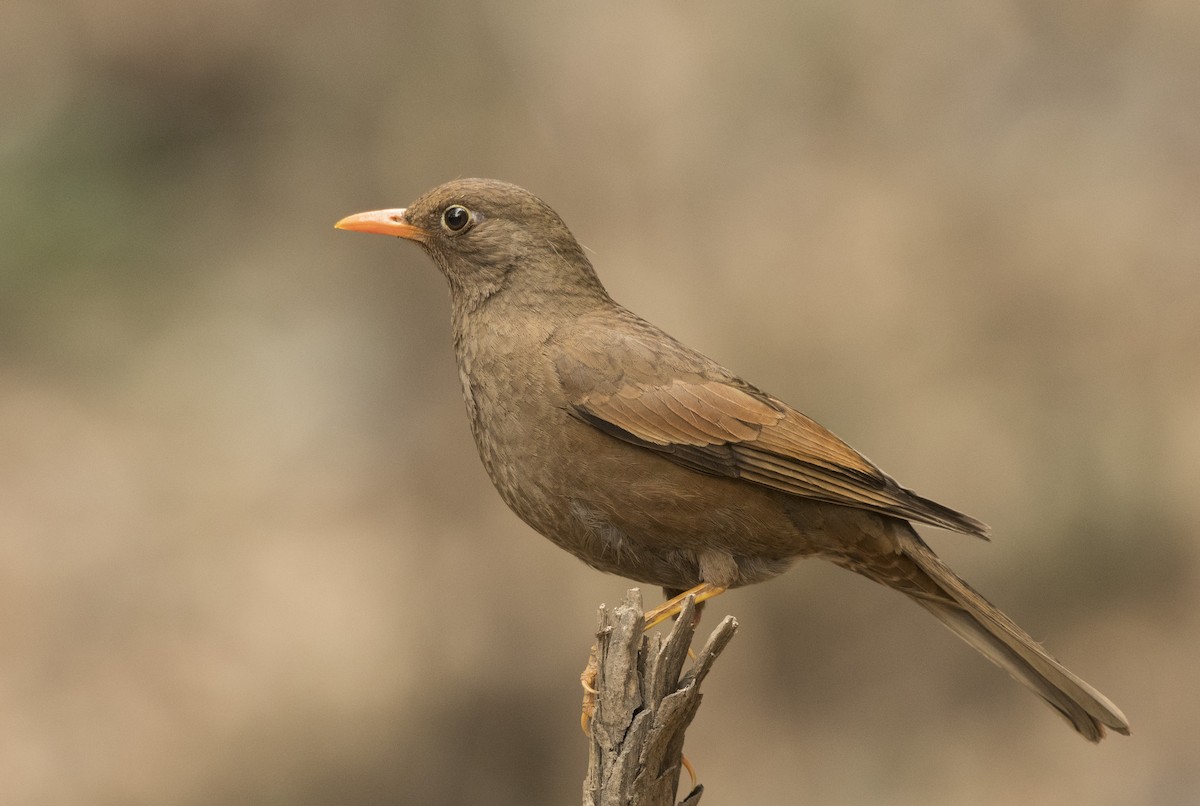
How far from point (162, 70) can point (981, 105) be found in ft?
18.1

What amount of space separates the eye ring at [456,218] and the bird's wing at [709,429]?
2.07 feet

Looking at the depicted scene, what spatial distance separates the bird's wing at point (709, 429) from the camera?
4172 millimetres

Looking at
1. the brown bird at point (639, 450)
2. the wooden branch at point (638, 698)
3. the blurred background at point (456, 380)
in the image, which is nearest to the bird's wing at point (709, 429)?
the brown bird at point (639, 450)

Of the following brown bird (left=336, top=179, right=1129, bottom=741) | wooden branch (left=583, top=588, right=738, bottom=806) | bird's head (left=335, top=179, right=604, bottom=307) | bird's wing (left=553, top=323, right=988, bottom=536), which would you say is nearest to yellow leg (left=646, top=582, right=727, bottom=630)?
brown bird (left=336, top=179, right=1129, bottom=741)

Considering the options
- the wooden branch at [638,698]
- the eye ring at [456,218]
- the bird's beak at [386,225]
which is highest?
the eye ring at [456,218]

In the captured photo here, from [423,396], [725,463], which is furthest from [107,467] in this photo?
[725,463]

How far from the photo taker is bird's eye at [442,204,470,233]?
4621 millimetres

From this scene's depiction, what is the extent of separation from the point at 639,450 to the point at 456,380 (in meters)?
4.10

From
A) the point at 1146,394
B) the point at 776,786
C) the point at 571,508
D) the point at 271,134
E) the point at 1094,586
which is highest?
the point at 271,134

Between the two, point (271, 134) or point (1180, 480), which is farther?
point (271, 134)

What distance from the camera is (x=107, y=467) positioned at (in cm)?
807

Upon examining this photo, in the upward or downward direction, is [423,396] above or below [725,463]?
above

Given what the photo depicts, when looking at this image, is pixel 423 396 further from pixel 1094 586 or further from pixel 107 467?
pixel 1094 586

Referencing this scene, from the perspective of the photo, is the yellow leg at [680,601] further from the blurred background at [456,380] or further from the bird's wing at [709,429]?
the blurred background at [456,380]
